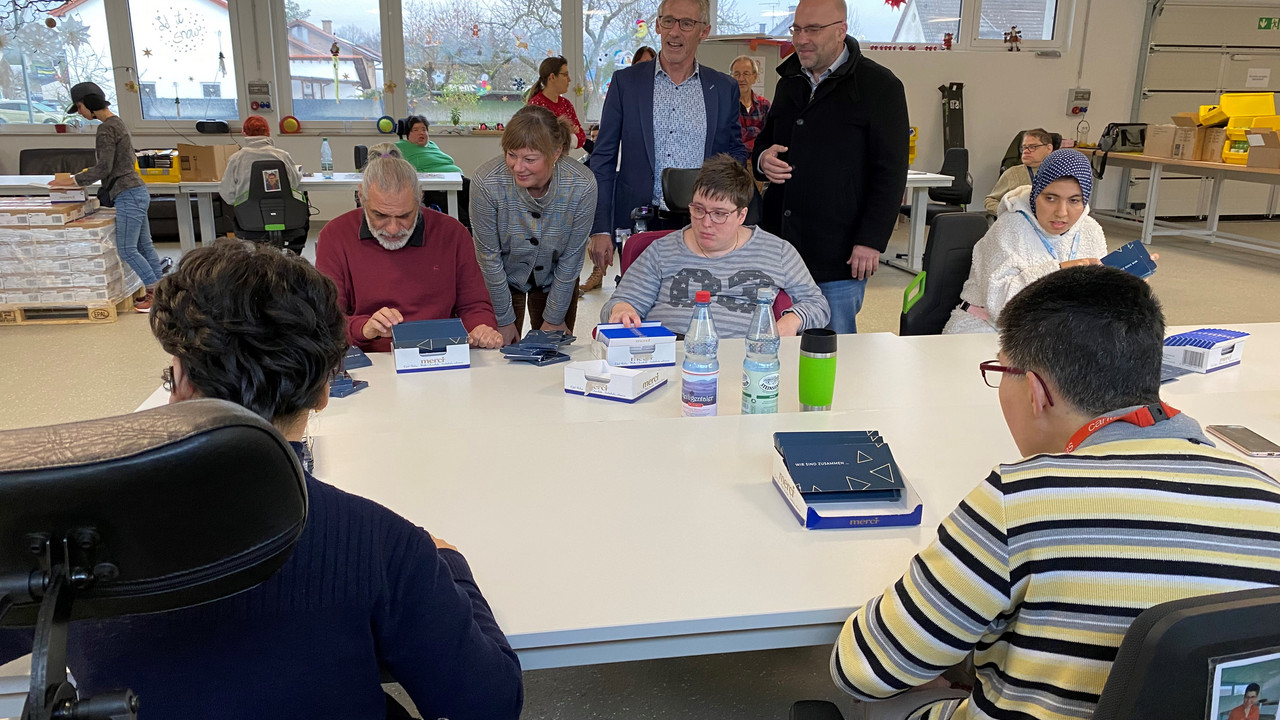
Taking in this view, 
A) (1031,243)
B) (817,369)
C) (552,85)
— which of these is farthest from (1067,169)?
(552,85)

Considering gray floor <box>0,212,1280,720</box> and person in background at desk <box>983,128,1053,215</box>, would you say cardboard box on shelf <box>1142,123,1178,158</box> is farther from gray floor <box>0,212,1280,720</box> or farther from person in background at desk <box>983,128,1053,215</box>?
person in background at desk <box>983,128,1053,215</box>

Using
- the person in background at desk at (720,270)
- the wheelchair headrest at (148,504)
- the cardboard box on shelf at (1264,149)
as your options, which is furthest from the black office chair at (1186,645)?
the cardboard box on shelf at (1264,149)

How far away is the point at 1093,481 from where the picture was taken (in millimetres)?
914

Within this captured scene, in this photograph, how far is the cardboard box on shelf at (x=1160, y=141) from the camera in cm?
790

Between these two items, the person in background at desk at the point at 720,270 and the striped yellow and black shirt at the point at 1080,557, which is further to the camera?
the person in background at desk at the point at 720,270

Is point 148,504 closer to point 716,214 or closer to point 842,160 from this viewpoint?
point 716,214

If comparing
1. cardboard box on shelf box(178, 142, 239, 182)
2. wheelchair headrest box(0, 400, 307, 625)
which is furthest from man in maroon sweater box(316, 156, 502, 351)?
cardboard box on shelf box(178, 142, 239, 182)

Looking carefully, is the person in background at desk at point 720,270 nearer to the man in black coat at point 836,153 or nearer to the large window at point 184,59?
the man in black coat at point 836,153

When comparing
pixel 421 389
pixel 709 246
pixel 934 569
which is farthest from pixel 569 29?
pixel 934 569

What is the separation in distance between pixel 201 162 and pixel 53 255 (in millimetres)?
1353

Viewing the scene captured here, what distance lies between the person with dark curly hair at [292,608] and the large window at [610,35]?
8.05 metres

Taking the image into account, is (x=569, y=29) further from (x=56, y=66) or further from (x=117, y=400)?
(x=117, y=400)

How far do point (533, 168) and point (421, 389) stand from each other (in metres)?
Answer: 1.04

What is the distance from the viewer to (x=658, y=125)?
11.4ft
